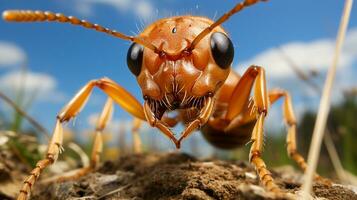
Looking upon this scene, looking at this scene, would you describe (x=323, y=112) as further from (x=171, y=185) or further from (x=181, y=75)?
(x=181, y=75)

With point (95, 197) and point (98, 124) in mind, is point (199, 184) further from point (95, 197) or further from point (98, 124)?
point (98, 124)

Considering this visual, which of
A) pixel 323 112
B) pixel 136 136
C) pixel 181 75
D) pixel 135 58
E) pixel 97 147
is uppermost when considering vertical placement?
pixel 135 58

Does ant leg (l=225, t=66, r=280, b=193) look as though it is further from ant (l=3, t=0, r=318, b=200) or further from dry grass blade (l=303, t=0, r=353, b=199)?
dry grass blade (l=303, t=0, r=353, b=199)

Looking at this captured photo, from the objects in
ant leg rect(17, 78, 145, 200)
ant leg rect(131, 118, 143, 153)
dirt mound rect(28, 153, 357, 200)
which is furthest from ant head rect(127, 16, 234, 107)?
ant leg rect(131, 118, 143, 153)

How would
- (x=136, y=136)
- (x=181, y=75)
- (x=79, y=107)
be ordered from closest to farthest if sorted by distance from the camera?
(x=181, y=75)
(x=79, y=107)
(x=136, y=136)

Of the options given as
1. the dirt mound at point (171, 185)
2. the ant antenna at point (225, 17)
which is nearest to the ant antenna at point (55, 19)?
the ant antenna at point (225, 17)

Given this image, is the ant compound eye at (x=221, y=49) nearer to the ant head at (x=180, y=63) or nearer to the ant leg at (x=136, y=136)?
the ant head at (x=180, y=63)

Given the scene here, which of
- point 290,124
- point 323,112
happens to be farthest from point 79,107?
point 323,112
